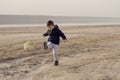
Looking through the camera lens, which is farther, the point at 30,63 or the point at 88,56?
the point at 88,56

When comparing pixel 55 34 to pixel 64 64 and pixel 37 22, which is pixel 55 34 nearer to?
pixel 64 64

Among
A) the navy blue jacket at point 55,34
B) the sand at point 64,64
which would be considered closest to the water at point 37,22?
the sand at point 64,64

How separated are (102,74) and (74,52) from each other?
4.94 m

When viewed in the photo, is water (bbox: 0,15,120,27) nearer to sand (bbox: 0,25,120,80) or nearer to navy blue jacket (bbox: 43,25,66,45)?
sand (bbox: 0,25,120,80)

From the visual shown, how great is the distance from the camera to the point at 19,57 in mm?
15492

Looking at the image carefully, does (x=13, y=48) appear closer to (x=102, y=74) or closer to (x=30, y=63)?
(x=30, y=63)

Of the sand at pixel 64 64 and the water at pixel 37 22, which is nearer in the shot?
the sand at pixel 64 64

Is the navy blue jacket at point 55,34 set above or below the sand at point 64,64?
above

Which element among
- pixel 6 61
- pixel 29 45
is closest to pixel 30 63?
pixel 6 61

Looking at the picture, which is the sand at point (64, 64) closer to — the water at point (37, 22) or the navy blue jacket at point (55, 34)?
the navy blue jacket at point (55, 34)

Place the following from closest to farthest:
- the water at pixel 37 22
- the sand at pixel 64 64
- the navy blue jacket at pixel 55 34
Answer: the sand at pixel 64 64 < the navy blue jacket at pixel 55 34 < the water at pixel 37 22

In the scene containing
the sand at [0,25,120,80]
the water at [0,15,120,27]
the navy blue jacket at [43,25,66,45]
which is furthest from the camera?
the water at [0,15,120,27]

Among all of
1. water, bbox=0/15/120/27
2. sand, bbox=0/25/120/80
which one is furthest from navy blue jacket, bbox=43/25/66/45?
water, bbox=0/15/120/27

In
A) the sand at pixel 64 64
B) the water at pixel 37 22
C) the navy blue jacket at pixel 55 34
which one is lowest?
the water at pixel 37 22
